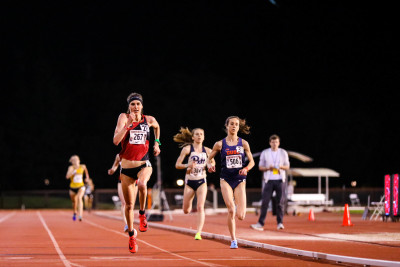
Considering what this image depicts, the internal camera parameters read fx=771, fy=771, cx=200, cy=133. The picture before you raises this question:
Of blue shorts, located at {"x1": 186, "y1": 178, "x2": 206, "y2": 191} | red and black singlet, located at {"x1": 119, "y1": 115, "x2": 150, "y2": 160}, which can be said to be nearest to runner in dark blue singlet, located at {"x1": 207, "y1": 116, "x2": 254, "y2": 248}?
blue shorts, located at {"x1": 186, "y1": 178, "x2": 206, "y2": 191}

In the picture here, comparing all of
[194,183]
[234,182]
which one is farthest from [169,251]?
[194,183]

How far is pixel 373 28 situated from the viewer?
68062 millimetres

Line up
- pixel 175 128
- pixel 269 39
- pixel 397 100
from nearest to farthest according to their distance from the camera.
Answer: pixel 397 100, pixel 175 128, pixel 269 39

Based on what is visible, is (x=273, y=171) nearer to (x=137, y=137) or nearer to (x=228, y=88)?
(x=137, y=137)

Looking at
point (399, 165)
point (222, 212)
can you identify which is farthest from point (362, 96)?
point (222, 212)

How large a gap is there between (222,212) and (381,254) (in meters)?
32.1

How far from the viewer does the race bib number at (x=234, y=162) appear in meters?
14.5

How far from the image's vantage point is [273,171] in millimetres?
21234

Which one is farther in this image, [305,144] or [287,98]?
[287,98]

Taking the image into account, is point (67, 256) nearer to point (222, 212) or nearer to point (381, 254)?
point (381, 254)

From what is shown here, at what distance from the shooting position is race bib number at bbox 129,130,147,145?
478 inches

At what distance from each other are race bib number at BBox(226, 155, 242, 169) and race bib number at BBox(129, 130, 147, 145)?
274 centimetres

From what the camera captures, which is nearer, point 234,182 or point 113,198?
point 234,182

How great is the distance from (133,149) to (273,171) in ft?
31.2
